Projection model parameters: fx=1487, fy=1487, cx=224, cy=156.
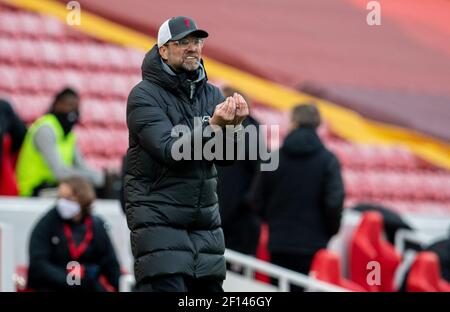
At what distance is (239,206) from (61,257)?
4.10ft

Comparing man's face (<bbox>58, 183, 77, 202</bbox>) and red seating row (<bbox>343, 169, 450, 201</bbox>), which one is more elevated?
man's face (<bbox>58, 183, 77, 202</bbox>)

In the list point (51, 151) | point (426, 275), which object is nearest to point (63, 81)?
point (51, 151)

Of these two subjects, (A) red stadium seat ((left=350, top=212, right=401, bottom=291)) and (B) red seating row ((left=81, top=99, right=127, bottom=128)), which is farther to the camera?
(B) red seating row ((left=81, top=99, right=127, bottom=128))

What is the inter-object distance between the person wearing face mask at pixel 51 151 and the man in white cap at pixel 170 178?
3.98 meters

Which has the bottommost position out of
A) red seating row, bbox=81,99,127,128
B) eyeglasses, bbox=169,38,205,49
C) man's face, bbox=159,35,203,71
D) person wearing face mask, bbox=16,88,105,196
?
person wearing face mask, bbox=16,88,105,196

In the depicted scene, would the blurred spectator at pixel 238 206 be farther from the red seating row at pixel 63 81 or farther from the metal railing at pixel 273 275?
the red seating row at pixel 63 81

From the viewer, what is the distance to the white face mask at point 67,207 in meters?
8.67

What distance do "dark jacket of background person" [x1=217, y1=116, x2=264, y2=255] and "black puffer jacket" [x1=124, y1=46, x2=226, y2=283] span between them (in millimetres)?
2638

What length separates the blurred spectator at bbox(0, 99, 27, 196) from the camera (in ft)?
34.1

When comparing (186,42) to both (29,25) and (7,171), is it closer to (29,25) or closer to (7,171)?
(7,171)

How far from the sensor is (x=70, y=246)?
8750 millimetres

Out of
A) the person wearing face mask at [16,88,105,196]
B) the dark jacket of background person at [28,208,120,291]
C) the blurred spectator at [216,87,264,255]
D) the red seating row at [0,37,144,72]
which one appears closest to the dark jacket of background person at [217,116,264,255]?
the blurred spectator at [216,87,264,255]

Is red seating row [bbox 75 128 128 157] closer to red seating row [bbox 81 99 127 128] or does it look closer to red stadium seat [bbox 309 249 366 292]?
red seating row [bbox 81 99 127 128]
